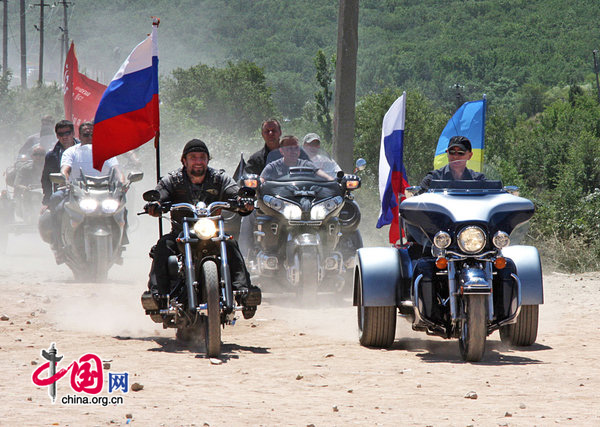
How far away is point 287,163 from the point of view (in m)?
11.6

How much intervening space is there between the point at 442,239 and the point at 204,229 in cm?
181

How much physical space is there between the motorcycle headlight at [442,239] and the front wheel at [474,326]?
0.41 metres

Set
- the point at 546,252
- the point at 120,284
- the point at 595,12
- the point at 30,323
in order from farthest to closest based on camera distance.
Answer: the point at 595,12
the point at 546,252
the point at 120,284
the point at 30,323

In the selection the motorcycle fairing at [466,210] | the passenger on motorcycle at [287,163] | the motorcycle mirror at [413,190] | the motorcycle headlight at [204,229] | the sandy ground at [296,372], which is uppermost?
the passenger on motorcycle at [287,163]

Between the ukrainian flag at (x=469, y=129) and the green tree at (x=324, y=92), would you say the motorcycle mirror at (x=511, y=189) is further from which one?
the green tree at (x=324, y=92)

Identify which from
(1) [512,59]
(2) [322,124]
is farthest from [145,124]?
(1) [512,59]

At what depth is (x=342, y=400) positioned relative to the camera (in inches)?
228

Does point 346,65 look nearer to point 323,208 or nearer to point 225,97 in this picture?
point 323,208

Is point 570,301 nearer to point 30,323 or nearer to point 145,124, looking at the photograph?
point 145,124

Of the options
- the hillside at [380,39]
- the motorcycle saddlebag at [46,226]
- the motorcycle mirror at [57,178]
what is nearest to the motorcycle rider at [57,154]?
the motorcycle saddlebag at [46,226]

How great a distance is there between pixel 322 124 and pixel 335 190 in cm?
2327

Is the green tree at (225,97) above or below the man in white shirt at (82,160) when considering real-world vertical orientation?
above

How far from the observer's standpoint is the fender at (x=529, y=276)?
7777 mm

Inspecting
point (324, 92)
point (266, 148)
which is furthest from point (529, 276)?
point (324, 92)
